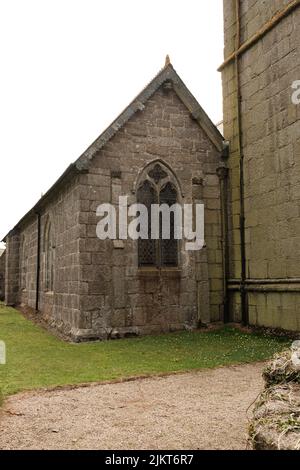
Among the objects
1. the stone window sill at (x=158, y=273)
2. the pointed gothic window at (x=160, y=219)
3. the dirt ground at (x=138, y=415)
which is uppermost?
the pointed gothic window at (x=160, y=219)

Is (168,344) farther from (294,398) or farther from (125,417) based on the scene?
(294,398)

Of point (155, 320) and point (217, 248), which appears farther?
point (217, 248)

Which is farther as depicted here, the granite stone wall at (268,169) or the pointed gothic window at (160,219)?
the pointed gothic window at (160,219)

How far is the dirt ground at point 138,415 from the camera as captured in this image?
3797 mm

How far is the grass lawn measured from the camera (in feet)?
21.1

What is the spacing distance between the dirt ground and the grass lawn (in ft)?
2.02

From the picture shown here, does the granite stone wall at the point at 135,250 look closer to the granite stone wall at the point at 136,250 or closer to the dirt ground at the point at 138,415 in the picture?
the granite stone wall at the point at 136,250

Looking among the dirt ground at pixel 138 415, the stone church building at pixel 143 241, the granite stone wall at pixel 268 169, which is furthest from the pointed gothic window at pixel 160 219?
the dirt ground at pixel 138 415

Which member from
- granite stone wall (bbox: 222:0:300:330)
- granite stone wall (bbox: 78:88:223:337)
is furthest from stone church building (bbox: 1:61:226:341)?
granite stone wall (bbox: 222:0:300:330)

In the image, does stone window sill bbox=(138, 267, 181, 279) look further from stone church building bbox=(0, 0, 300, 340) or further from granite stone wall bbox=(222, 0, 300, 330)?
granite stone wall bbox=(222, 0, 300, 330)

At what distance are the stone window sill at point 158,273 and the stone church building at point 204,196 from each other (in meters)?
0.03
